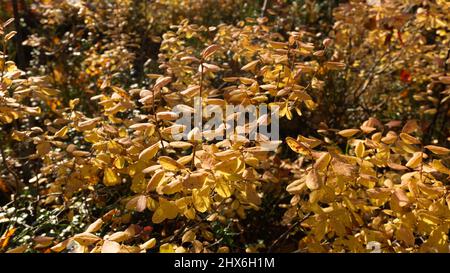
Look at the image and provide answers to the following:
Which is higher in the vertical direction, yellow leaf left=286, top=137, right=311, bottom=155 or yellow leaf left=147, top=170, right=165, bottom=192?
yellow leaf left=286, top=137, right=311, bottom=155

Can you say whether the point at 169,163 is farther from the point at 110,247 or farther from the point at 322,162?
the point at 322,162

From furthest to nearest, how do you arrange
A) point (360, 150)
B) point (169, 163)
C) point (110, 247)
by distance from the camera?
point (360, 150), point (169, 163), point (110, 247)

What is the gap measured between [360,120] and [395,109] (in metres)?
0.53

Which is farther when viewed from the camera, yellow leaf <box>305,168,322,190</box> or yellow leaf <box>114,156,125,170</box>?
yellow leaf <box>114,156,125,170</box>

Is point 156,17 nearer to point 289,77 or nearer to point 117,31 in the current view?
point 117,31

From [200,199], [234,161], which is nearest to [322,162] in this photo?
[234,161]

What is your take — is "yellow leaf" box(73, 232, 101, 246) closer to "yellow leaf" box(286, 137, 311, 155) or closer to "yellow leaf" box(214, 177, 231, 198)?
"yellow leaf" box(214, 177, 231, 198)

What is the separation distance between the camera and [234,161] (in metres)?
1.42

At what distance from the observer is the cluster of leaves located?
1.55 m

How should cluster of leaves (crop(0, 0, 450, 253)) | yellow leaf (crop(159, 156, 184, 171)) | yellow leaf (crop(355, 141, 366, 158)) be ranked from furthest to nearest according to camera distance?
1. yellow leaf (crop(355, 141, 366, 158))
2. cluster of leaves (crop(0, 0, 450, 253))
3. yellow leaf (crop(159, 156, 184, 171))

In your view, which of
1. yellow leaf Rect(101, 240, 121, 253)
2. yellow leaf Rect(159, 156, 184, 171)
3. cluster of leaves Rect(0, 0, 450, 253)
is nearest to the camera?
yellow leaf Rect(101, 240, 121, 253)

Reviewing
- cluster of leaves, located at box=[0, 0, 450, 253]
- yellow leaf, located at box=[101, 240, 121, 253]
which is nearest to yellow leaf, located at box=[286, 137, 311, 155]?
cluster of leaves, located at box=[0, 0, 450, 253]

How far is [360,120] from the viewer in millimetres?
3750
